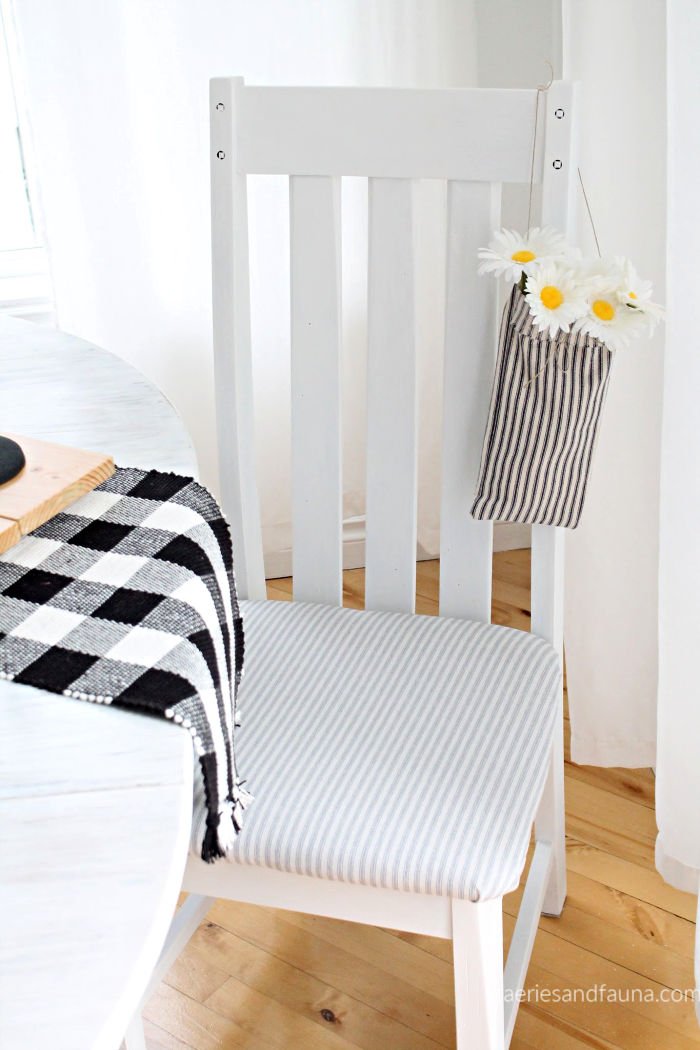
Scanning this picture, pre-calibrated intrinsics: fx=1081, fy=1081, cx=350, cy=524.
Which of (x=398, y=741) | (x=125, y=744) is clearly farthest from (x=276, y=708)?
(x=125, y=744)

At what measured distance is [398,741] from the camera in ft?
3.16

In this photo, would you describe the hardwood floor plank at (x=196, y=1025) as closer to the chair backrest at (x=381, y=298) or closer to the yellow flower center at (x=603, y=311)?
the chair backrest at (x=381, y=298)

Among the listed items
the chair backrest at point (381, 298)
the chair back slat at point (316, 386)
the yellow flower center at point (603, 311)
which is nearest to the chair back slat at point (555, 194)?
the chair backrest at point (381, 298)

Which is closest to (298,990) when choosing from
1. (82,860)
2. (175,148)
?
(82,860)

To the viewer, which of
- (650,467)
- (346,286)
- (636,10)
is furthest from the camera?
(346,286)

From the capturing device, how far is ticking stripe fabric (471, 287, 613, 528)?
0.99 meters

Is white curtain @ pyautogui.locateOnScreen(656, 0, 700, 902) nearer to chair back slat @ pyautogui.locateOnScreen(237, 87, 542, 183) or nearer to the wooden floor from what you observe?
the wooden floor

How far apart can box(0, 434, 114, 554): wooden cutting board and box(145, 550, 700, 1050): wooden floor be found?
0.78m

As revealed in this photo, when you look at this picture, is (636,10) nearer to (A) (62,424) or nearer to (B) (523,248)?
(B) (523,248)

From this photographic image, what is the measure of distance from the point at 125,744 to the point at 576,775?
1.22 meters

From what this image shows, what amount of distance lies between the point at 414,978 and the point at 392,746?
0.50 meters

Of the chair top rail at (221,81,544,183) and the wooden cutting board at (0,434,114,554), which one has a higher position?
the chair top rail at (221,81,544,183)

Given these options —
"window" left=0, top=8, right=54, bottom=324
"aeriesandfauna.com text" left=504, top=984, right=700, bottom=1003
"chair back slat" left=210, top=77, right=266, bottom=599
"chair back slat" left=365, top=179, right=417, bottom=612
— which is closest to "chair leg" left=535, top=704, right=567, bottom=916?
"aeriesandfauna.com text" left=504, top=984, right=700, bottom=1003

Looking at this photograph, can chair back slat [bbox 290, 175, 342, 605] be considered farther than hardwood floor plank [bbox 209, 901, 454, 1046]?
No
